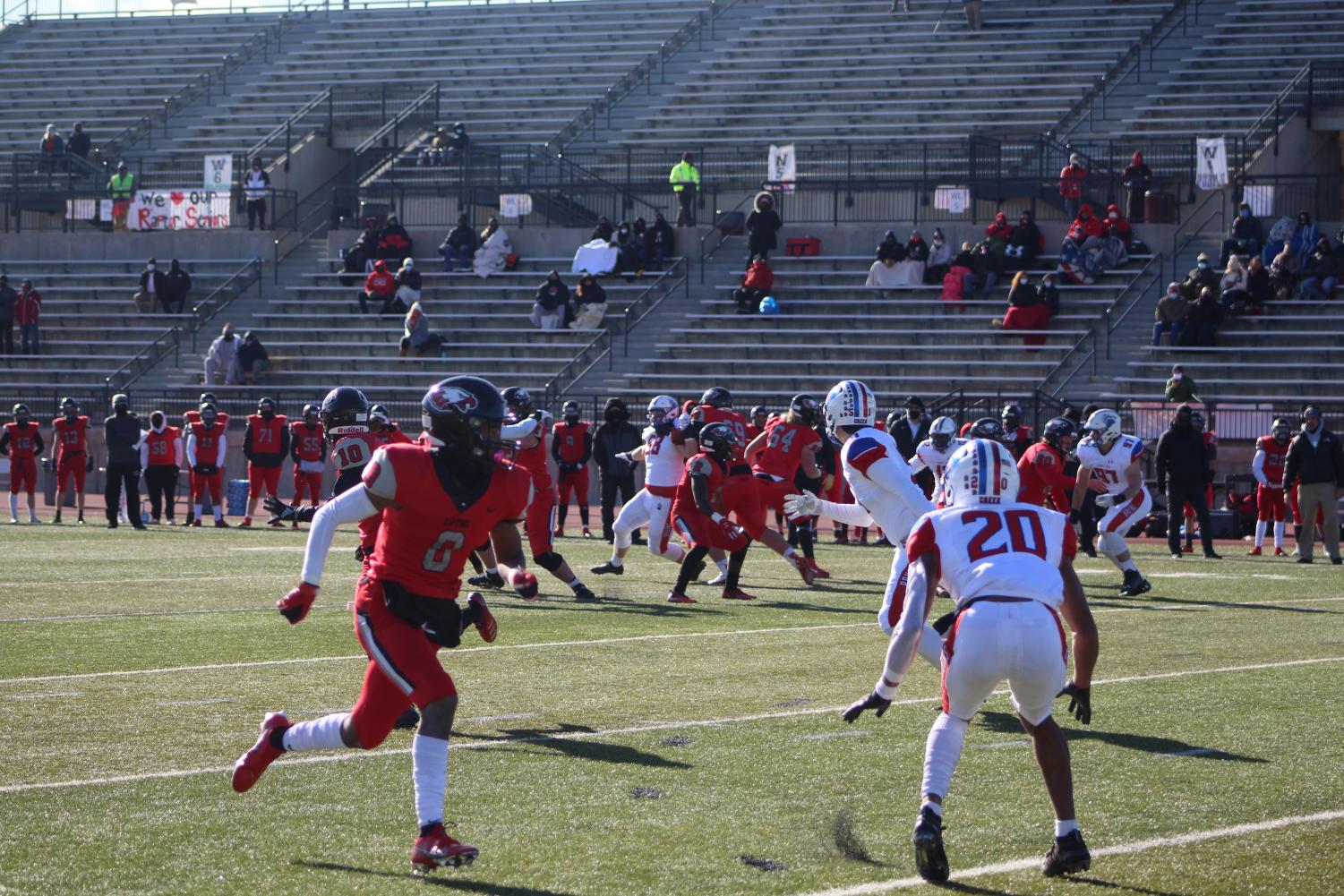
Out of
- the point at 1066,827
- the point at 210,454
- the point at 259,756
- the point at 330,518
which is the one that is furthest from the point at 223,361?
the point at 1066,827

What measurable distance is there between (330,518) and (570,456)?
1670cm

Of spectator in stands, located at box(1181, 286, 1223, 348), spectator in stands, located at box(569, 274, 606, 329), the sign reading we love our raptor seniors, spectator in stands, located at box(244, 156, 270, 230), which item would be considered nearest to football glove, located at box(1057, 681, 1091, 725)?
spectator in stands, located at box(1181, 286, 1223, 348)

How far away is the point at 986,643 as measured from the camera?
230 inches

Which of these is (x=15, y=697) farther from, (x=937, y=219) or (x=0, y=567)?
(x=937, y=219)

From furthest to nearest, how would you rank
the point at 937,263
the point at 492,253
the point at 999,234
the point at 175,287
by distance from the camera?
the point at 175,287, the point at 492,253, the point at 937,263, the point at 999,234

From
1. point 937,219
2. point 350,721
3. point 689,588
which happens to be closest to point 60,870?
point 350,721

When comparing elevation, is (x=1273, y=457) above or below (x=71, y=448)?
above

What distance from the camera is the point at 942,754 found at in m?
5.88

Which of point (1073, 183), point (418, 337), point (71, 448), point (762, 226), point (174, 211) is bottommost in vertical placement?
point (71, 448)

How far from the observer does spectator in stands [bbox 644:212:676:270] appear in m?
32.0

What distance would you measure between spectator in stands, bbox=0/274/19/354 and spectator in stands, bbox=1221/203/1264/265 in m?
20.3

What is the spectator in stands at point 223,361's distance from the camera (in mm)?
30141

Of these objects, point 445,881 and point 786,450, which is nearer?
point 445,881

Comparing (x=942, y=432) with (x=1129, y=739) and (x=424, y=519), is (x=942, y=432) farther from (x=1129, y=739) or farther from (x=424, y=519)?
(x=424, y=519)
